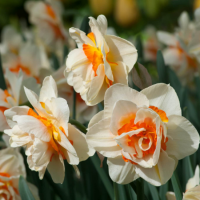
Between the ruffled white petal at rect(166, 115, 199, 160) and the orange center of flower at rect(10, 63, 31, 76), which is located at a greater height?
the orange center of flower at rect(10, 63, 31, 76)

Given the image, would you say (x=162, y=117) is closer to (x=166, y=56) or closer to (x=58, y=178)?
(x=58, y=178)

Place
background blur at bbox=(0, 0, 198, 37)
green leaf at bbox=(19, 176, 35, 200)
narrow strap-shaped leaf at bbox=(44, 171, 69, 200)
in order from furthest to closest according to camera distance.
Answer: background blur at bbox=(0, 0, 198, 37) < narrow strap-shaped leaf at bbox=(44, 171, 69, 200) < green leaf at bbox=(19, 176, 35, 200)

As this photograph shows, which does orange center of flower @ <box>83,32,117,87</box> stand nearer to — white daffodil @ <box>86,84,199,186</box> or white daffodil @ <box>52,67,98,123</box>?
white daffodil @ <box>86,84,199,186</box>

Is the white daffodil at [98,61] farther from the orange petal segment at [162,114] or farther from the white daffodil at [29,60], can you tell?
the white daffodil at [29,60]

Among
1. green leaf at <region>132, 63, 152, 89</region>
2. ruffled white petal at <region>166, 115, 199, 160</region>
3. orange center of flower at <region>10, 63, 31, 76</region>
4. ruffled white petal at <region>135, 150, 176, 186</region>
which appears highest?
orange center of flower at <region>10, 63, 31, 76</region>

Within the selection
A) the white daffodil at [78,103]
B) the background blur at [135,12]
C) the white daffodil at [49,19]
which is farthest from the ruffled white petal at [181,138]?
the background blur at [135,12]

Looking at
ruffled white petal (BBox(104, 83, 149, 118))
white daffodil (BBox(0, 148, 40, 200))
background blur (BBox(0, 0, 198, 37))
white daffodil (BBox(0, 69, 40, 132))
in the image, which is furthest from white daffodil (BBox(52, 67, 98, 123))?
background blur (BBox(0, 0, 198, 37))
